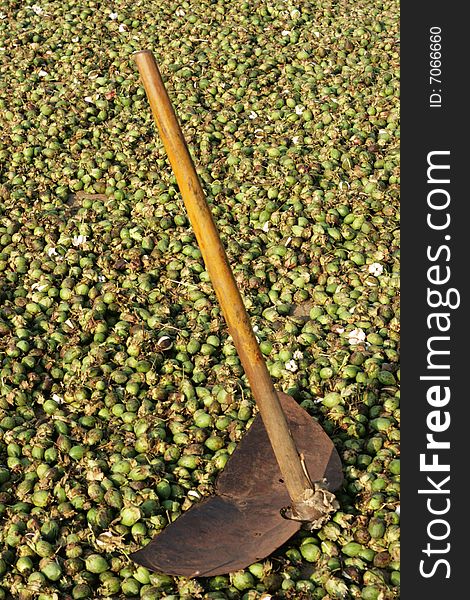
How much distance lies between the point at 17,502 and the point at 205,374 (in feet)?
4.40

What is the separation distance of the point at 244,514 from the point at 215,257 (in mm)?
1335

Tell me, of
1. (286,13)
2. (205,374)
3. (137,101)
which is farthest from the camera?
(286,13)

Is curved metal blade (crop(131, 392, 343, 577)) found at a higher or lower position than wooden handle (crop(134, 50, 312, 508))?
lower

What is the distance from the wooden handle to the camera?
124 inches

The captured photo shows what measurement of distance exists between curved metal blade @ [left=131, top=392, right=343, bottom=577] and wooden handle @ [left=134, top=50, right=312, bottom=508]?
1.20 feet

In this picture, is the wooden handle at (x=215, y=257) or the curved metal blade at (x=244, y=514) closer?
the wooden handle at (x=215, y=257)

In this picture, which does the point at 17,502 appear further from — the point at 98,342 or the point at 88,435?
the point at 98,342

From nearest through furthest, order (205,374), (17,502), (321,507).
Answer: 1. (321,507)
2. (17,502)
3. (205,374)

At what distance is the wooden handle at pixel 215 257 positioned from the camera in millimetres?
3150

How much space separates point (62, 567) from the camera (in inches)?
147

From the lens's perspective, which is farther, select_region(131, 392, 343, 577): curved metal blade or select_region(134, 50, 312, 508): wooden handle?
select_region(131, 392, 343, 577): curved metal blade

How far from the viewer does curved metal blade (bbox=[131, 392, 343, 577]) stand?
351 centimetres

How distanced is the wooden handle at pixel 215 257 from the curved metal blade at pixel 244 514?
366mm

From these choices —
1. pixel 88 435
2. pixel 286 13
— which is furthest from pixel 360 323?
pixel 286 13
